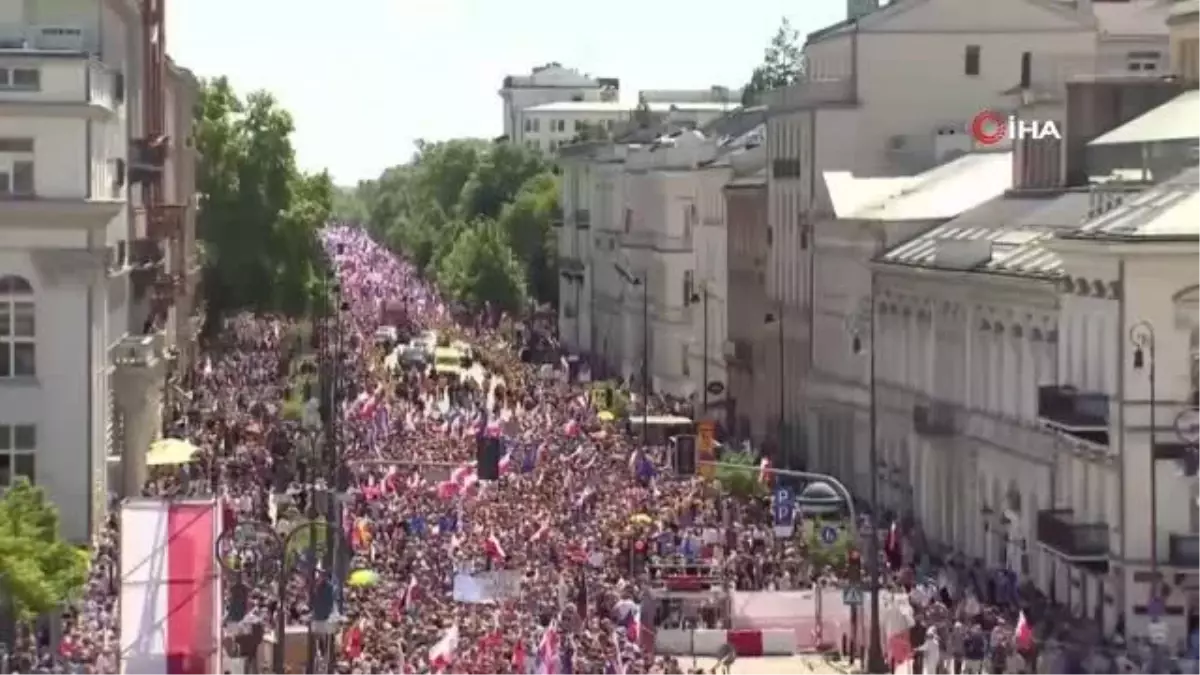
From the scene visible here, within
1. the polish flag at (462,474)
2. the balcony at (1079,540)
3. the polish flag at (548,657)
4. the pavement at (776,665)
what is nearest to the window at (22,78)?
the polish flag at (462,474)

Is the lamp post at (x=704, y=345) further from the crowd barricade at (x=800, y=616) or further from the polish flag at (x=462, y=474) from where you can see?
the crowd barricade at (x=800, y=616)

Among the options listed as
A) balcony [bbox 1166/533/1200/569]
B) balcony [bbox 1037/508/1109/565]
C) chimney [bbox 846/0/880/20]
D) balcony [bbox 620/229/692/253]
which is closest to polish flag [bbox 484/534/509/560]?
balcony [bbox 1037/508/1109/565]

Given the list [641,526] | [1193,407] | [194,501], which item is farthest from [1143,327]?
[194,501]

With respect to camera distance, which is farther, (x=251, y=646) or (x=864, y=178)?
(x=864, y=178)

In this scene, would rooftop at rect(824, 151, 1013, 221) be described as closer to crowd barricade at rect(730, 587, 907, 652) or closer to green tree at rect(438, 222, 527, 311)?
crowd barricade at rect(730, 587, 907, 652)

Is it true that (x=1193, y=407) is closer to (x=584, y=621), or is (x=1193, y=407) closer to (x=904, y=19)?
(x=584, y=621)

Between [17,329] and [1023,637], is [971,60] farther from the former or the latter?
[1023,637]
